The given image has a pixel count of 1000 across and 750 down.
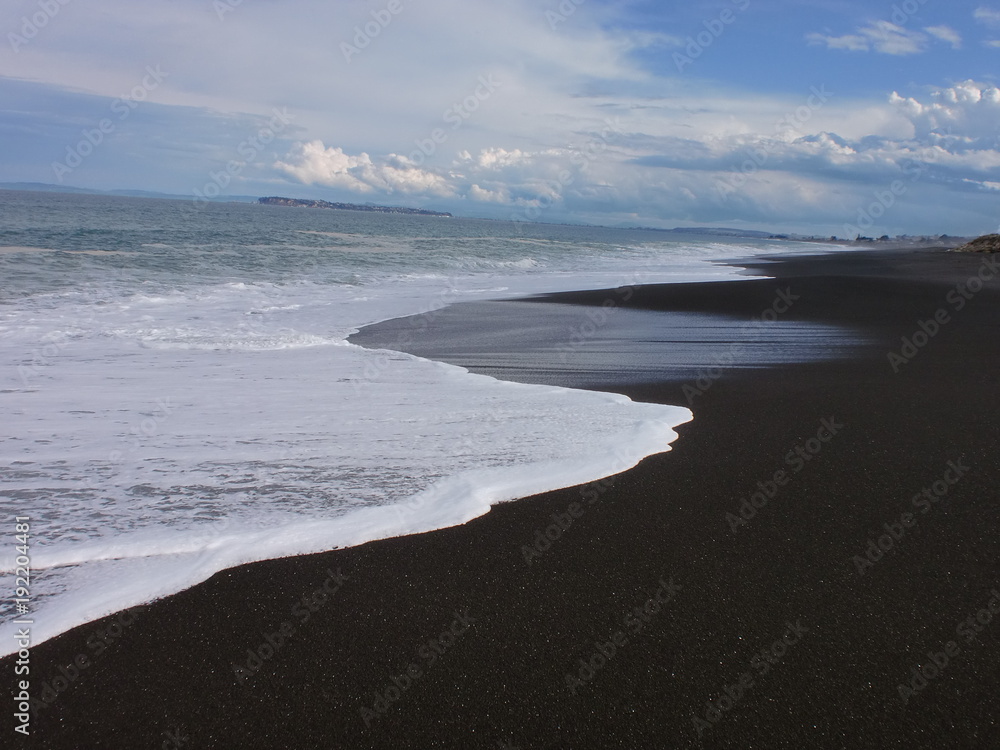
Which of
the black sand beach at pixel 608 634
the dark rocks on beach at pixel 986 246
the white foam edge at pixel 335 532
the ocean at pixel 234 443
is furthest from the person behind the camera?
the dark rocks on beach at pixel 986 246

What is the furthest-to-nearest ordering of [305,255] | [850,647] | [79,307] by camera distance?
[305,255], [79,307], [850,647]

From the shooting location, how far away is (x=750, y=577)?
3.64 meters

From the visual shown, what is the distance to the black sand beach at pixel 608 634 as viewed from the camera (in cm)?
259

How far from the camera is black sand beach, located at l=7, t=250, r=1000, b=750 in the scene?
2588 millimetres

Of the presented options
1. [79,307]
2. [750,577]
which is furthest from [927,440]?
[79,307]

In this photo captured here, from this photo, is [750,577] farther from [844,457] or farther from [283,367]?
[283,367]

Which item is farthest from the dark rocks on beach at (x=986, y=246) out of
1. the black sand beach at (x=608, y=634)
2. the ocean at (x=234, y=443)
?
the black sand beach at (x=608, y=634)

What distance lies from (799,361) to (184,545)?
8812 mm

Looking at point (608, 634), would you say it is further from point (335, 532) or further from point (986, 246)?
point (986, 246)

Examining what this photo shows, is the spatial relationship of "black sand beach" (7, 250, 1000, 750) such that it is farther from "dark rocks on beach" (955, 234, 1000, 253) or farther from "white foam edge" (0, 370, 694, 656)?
"dark rocks on beach" (955, 234, 1000, 253)

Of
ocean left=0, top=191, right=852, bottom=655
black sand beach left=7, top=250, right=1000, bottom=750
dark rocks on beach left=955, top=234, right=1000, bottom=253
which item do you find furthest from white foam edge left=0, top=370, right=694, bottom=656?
dark rocks on beach left=955, top=234, right=1000, bottom=253

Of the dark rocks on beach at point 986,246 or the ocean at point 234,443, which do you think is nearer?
the ocean at point 234,443

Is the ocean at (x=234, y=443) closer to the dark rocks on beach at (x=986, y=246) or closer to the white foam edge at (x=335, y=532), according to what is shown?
the white foam edge at (x=335, y=532)

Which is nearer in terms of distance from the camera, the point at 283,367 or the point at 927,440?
the point at 927,440
